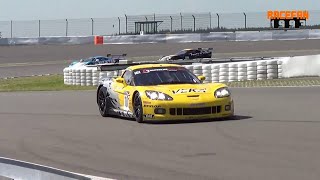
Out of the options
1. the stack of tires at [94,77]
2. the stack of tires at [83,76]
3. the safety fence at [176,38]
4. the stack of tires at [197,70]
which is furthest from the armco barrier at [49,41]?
the stack of tires at [197,70]

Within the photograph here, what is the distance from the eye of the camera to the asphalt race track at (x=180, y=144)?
7801 millimetres

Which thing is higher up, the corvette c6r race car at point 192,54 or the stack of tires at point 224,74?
the corvette c6r race car at point 192,54

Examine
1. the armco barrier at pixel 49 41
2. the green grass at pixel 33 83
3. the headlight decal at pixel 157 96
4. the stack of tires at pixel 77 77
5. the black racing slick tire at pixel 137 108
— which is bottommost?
the green grass at pixel 33 83

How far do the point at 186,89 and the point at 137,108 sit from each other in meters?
0.95

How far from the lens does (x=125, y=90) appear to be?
13852 millimetres

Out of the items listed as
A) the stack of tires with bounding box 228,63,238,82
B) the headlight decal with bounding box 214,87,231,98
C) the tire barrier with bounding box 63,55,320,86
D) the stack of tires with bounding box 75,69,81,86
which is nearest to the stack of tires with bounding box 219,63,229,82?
the tire barrier with bounding box 63,55,320,86

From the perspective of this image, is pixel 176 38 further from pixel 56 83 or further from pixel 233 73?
pixel 233 73

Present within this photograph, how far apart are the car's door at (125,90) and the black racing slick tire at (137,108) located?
205 millimetres

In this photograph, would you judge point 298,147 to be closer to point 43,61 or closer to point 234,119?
point 234,119

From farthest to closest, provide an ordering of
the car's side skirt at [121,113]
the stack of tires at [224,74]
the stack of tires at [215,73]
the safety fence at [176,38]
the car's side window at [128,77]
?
the safety fence at [176,38]
the stack of tires at [215,73]
the stack of tires at [224,74]
the car's side window at [128,77]
the car's side skirt at [121,113]

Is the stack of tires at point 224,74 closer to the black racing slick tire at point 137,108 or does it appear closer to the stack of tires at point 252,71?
the stack of tires at point 252,71

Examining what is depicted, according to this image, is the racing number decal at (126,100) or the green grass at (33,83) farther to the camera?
the green grass at (33,83)

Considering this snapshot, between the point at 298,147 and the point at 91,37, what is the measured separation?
5405 cm

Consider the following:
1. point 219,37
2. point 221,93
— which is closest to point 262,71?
point 221,93
